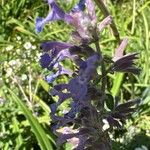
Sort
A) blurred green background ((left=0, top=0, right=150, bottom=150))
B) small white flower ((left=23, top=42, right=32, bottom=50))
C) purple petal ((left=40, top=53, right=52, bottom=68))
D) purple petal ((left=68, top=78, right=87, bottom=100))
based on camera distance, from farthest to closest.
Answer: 1. small white flower ((left=23, top=42, right=32, bottom=50))
2. blurred green background ((left=0, top=0, right=150, bottom=150))
3. purple petal ((left=40, top=53, right=52, bottom=68))
4. purple petal ((left=68, top=78, right=87, bottom=100))

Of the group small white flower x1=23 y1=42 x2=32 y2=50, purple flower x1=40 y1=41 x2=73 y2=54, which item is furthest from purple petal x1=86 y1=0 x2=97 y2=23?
small white flower x1=23 y1=42 x2=32 y2=50

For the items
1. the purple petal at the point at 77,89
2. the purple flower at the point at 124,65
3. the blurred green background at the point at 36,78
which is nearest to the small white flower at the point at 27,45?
the blurred green background at the point at 36,78

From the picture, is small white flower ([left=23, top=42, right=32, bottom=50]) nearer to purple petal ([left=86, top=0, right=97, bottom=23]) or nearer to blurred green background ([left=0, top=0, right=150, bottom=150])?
blurred green background ([left=0, top=0, right=150, bottom=150])

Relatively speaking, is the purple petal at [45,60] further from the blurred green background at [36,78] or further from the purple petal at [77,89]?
the blurred green background at [36,78]

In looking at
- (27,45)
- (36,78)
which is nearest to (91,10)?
(36,78)

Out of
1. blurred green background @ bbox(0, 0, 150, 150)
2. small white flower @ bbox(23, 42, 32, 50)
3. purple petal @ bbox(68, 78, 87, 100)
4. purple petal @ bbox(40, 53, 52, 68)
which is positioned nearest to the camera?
purple petal @ bbox(68, 78, 87, 100)

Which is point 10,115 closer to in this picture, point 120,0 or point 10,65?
point 10,65

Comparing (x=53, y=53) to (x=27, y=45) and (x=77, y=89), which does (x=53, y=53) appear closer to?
(x=77, y=89)

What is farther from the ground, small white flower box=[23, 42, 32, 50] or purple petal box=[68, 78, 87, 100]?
small white flower box=[23, 42, 32, 50]
